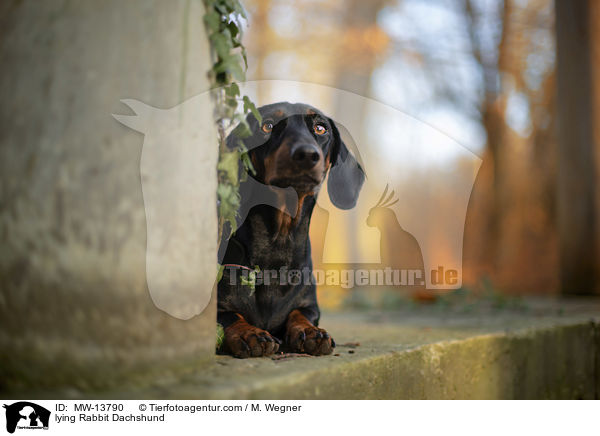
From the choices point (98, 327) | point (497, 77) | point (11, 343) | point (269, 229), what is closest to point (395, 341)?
point (269, 229)

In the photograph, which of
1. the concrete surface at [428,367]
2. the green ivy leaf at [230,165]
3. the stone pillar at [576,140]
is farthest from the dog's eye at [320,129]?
the stone pillar at [576,140]

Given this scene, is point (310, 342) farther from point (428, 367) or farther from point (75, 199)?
point (75, 199)

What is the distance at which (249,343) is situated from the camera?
5.57 feet

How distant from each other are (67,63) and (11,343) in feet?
2.42

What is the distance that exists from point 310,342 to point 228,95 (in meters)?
0.91

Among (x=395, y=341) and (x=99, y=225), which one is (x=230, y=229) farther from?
(x=395, y=341)

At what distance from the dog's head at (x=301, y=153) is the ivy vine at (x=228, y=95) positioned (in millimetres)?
91

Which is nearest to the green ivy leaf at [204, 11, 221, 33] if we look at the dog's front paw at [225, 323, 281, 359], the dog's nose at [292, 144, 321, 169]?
the dog's nose at [292, 144, 321, 169]

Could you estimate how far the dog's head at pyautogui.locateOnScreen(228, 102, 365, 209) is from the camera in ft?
5.77

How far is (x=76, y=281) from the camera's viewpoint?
1244 millimetres

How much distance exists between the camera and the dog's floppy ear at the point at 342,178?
2.09 meters
